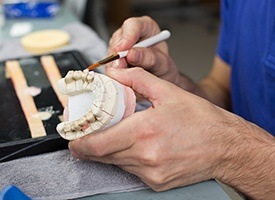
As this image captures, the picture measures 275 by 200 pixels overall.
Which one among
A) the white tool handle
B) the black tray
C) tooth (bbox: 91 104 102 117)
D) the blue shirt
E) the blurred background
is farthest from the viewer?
the blurred background

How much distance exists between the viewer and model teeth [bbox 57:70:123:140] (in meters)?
0.51

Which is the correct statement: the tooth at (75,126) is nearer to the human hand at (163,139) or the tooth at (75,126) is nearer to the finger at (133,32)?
the human hand at (163,139)

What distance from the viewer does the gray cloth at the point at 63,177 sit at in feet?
1.85

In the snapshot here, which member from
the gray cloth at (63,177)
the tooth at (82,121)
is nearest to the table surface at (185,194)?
the gray cloth at (63,177)

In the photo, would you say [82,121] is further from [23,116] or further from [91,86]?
[23,116]

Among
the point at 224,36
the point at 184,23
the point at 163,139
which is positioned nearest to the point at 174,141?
the point at 163,139

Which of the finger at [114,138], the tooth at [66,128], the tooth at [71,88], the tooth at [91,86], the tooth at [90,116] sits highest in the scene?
the tooth at [91,86]

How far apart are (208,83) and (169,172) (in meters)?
0.55

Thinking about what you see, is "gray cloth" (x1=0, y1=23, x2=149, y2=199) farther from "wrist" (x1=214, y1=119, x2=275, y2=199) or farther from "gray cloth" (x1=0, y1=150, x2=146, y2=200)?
"wrist" (x1=214, y1=119, x2=275, y2=199)

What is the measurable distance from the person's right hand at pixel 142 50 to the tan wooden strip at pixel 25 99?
15 cm

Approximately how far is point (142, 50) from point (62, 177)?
0.25 m

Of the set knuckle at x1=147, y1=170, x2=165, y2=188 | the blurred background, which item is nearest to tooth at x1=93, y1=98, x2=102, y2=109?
knuckle at x1=147, y1=170, x2=165, y2=188

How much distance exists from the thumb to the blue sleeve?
0.50 meters

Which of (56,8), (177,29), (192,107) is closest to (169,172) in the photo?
(192,107)
